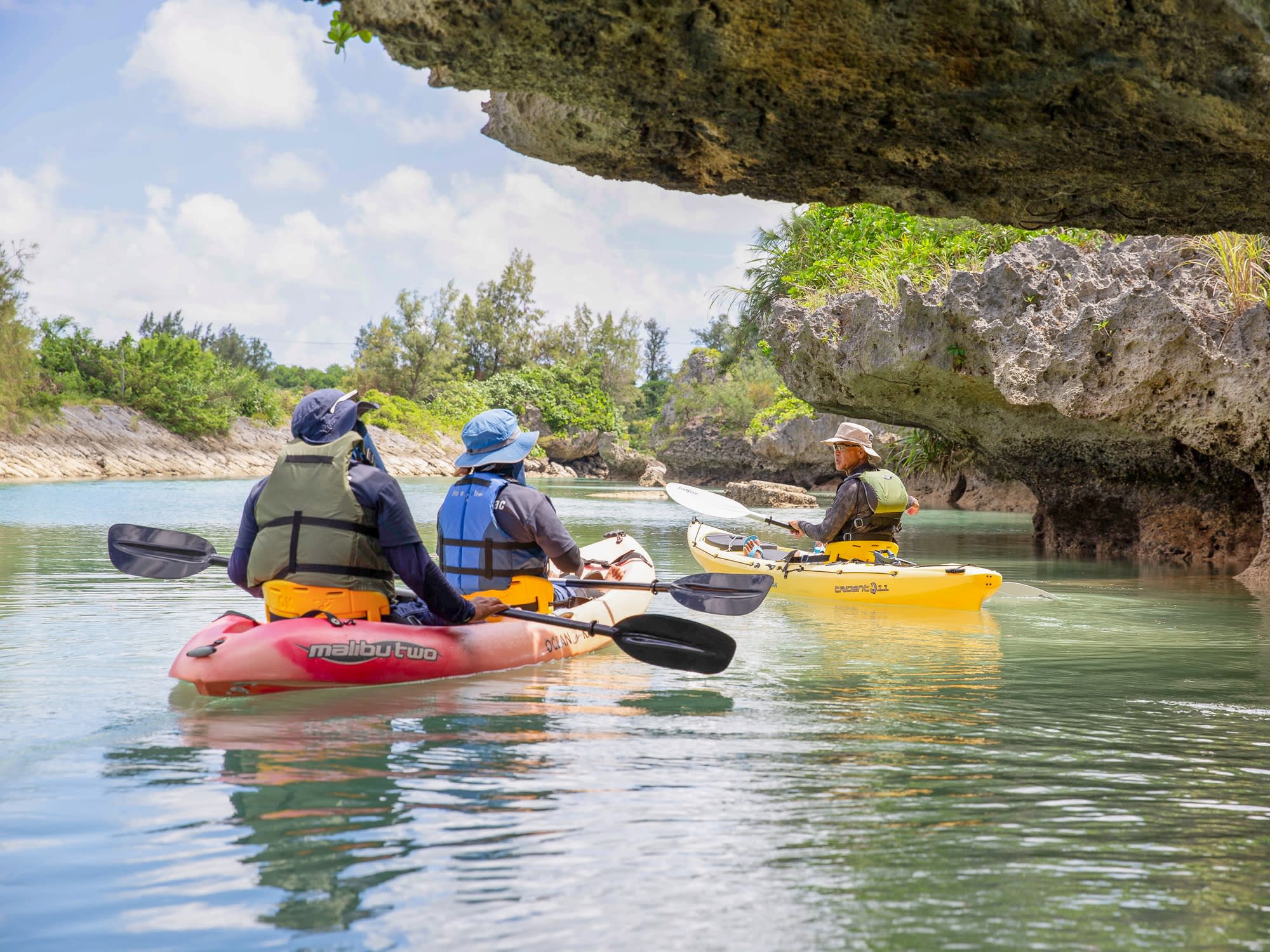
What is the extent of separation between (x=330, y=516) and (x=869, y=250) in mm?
11063

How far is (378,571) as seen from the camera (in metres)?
4.98

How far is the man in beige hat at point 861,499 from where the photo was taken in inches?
339

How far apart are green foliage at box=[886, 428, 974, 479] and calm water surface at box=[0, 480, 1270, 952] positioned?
1043cm

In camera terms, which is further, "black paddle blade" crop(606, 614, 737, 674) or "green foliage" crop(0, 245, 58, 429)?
"green foliage" crop(0, 245, 58, 429)

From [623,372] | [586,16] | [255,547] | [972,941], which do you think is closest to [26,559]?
[255,547]

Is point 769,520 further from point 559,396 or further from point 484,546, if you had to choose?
point 559,396

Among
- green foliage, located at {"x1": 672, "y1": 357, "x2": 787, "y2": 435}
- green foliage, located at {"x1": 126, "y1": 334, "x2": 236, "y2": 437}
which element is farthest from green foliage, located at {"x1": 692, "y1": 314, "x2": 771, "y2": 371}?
green foliage, located at {"x1": 126, "y1": 334, "x2": 236, "y2": 437}

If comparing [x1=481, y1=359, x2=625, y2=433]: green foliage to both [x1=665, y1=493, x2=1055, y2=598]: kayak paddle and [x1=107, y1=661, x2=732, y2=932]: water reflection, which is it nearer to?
[x1=665, y1=493, x2=1055, y2=598]: kayak paddle

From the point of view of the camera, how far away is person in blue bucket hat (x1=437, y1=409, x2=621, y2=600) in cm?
577

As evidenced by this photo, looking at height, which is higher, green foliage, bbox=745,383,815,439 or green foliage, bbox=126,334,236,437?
green foliage, bbox=126,334,236,437

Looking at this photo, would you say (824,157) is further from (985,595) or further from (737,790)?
(985,595)

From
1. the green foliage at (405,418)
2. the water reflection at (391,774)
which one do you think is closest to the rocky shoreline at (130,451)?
the green foliage at (405,418)

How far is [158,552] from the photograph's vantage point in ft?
20.4

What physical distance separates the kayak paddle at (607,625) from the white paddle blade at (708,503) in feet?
13.5
